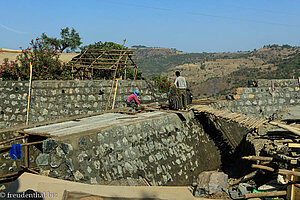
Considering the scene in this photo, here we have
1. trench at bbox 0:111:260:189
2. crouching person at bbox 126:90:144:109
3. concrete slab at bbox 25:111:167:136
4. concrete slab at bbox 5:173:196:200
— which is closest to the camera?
concrete slab at bbox 5:173:196:200

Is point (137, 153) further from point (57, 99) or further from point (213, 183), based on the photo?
point (57, 99)

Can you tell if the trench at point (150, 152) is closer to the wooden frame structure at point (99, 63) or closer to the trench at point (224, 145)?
the trench at point (224, 145)

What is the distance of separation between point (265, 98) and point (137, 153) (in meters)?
8.47

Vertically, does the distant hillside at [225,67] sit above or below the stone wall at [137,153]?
above

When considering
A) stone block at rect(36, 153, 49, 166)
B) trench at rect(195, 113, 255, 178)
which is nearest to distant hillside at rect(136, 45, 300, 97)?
trench at rect(195, 113, 255, 178)

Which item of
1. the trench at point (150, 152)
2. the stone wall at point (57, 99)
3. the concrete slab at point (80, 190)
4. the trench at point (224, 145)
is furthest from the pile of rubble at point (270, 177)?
the stone wall at point (57, 99)

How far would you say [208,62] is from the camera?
79375 millimetres

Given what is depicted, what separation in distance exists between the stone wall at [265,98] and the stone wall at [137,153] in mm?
3626

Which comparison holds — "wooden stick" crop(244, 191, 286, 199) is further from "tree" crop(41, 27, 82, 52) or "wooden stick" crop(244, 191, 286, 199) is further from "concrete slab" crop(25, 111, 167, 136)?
"tree" crop(41, 27, 82, 52)

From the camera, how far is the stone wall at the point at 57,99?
1209cm

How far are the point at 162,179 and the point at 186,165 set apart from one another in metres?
1.41

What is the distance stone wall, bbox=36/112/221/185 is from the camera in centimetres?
540

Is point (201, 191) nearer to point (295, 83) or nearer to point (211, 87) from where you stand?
point (295, 83)

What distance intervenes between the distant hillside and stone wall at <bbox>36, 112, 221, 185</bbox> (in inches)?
259
